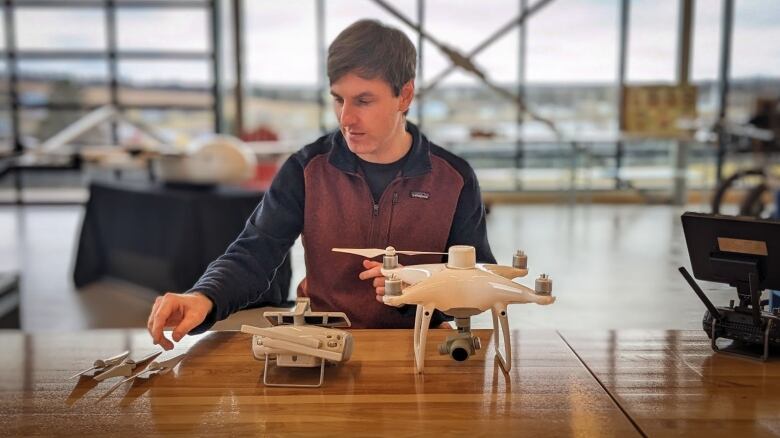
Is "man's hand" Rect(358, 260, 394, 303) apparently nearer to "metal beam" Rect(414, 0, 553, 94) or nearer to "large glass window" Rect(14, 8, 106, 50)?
"metal beam" Rect(414, 0, 553, 94)

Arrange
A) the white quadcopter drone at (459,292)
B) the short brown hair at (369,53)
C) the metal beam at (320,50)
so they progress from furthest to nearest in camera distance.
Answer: the metal beam at (320,50) < the short brown hair at (369,53) < the white quadcopter drone at (459,292)

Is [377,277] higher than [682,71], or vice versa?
[682,71]

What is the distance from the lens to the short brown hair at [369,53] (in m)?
1.23

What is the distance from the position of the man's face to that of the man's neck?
7 centimetres

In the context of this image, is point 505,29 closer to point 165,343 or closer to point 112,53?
point 112,53

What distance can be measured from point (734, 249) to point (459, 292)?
0.46 m

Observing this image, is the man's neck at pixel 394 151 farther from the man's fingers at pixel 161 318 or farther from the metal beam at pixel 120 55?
the metal beam at pixel 120 55

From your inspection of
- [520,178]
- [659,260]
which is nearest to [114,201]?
[659,260]

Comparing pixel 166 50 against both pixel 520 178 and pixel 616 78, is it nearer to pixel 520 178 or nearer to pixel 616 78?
pixel 520 178

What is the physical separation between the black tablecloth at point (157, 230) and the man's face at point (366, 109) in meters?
2.32

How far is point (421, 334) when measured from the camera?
1.02 m

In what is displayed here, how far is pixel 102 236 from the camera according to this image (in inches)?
168

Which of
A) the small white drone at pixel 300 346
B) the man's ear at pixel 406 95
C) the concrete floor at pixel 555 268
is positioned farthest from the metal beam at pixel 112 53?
the small white drone at pixel 300 346

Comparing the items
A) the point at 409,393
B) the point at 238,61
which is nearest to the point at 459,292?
the point at 409,393
